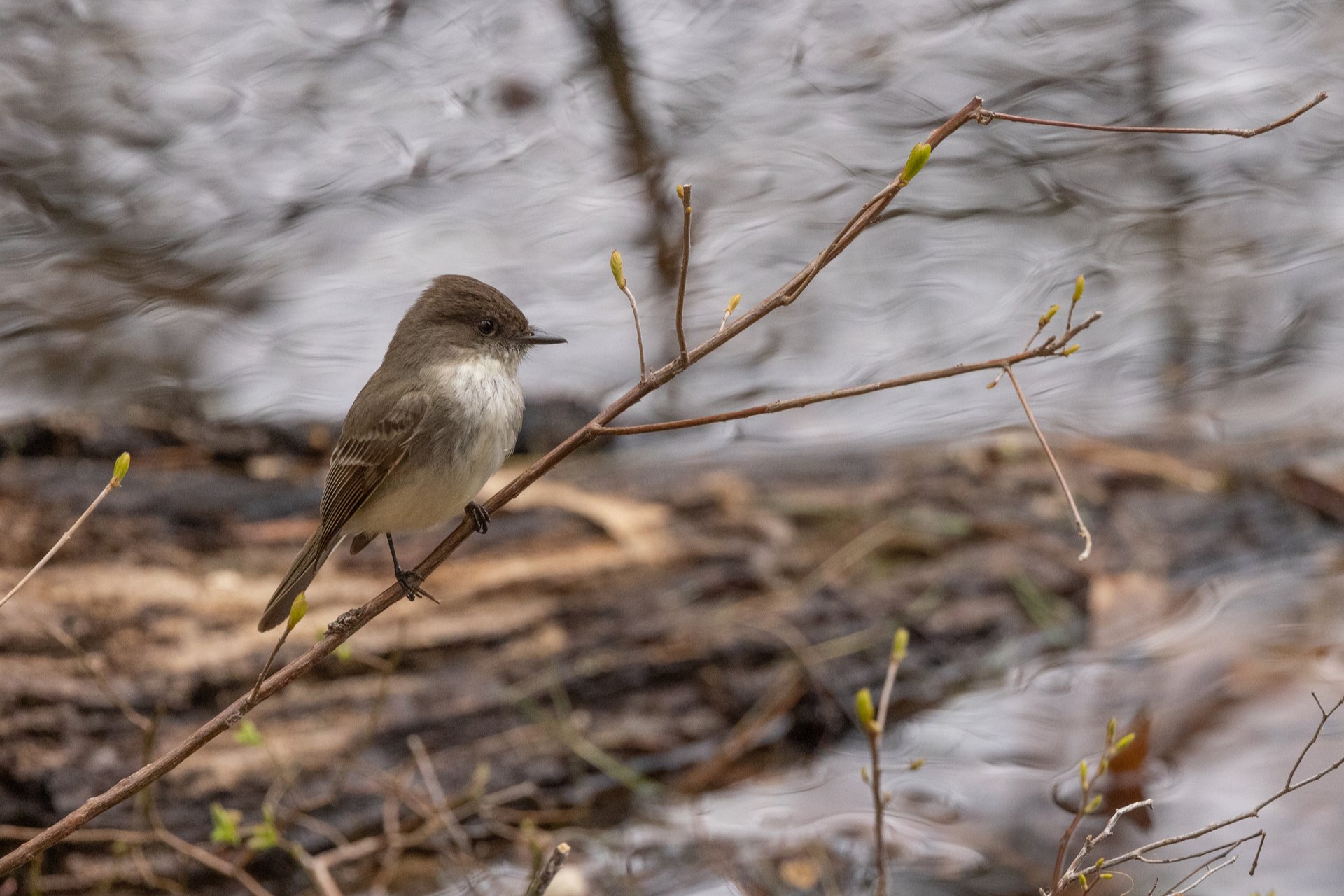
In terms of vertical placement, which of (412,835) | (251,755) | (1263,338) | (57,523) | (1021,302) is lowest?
(1263,338)

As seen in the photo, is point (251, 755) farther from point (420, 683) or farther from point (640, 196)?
point (640, 196)

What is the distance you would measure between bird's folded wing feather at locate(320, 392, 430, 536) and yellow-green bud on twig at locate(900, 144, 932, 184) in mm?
1800

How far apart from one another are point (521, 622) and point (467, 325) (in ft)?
5.56

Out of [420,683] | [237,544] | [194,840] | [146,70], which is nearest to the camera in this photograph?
[194,840]

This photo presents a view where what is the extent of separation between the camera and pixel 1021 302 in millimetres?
7770

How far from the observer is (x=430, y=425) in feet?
11.3

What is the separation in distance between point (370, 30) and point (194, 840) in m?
5.32

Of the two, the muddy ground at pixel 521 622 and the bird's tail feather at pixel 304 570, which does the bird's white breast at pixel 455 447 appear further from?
the muddy ground at pixel 521 622

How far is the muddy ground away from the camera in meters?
4.12

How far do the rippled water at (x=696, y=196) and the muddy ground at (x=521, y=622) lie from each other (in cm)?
119

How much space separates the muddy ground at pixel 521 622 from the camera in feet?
13.5

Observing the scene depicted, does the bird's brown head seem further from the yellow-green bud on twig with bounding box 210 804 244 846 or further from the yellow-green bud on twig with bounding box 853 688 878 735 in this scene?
the yellow-green bud on twig with bounding box 853 688 878 735

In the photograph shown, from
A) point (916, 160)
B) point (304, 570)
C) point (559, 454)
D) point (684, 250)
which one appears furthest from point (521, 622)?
point (916, 160)

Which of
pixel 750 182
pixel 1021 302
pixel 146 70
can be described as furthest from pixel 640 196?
pixel 146 70
